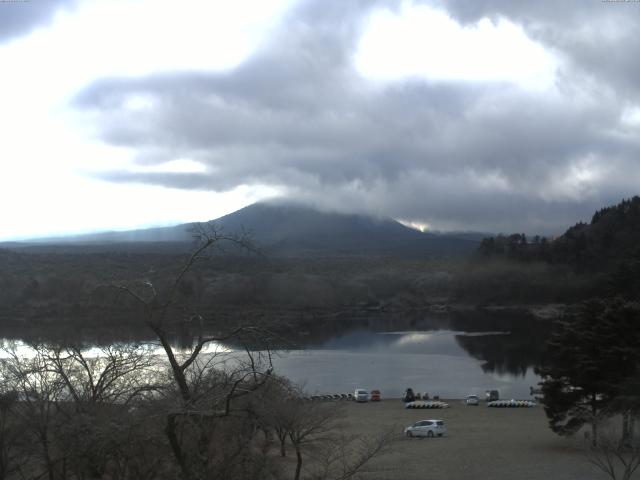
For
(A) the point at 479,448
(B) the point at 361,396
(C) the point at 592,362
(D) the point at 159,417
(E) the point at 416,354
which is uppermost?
(D) the point at 159,417

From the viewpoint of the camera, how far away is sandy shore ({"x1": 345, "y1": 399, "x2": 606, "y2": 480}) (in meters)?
17.3

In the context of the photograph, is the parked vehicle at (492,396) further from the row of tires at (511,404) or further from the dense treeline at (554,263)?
the dense treeline at (554,263)

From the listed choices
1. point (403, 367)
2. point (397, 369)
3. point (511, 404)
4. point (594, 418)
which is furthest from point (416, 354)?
point (594, 418)

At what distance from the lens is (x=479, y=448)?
70.0ft

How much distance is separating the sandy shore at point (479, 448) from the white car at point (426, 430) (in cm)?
43

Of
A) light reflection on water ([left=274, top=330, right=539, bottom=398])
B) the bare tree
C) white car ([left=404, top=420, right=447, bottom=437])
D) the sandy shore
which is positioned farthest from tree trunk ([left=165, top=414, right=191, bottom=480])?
light reflection on water ([left=274, top=330, right=539, bottom=398])

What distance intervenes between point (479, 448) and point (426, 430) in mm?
3159

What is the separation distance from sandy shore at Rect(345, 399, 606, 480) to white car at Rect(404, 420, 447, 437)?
0.43 metres

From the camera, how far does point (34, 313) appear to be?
3234cm

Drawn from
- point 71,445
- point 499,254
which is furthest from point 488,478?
point 499,254

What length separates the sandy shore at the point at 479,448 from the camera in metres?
17.3

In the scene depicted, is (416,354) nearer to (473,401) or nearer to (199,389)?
(473,401)

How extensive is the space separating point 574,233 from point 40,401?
328ft

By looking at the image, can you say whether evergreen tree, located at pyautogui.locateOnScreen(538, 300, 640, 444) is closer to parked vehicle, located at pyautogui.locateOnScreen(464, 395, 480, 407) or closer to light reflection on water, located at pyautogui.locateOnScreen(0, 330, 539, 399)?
light reflection on water, located at pyautogui.locateOnScreen(0, 330, 539, 399)
